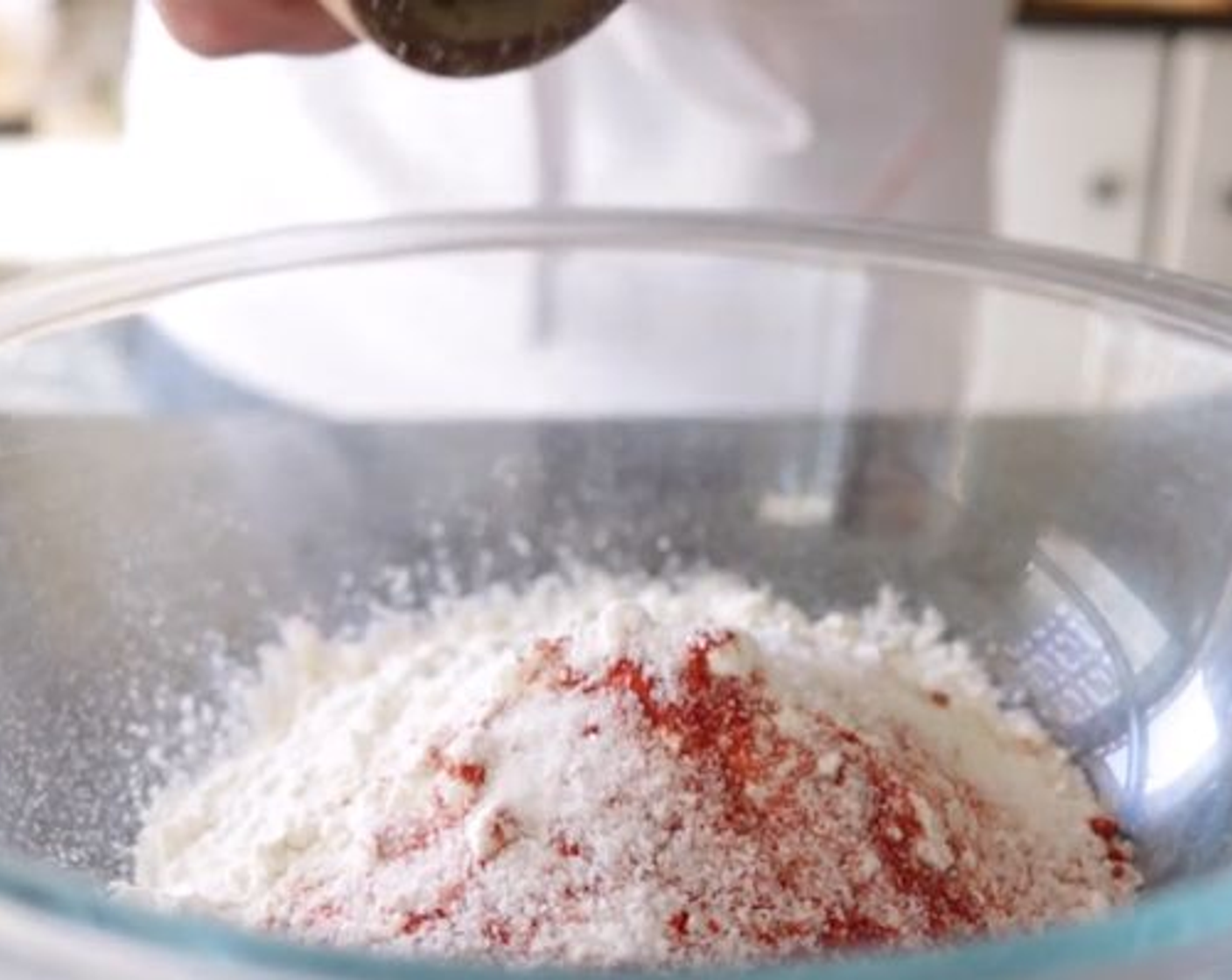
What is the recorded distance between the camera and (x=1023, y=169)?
6.53ft

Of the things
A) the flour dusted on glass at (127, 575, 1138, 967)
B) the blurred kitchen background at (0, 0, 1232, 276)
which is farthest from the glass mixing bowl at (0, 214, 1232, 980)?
the blurred kitchen background at (0, 0, 1232, 276)

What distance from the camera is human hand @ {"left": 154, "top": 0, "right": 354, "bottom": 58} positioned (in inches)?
24.0

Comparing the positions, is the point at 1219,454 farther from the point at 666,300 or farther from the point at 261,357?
the point at 261,357

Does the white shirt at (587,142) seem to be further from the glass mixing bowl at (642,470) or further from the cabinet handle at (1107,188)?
the cabinet handle at (1107,188)

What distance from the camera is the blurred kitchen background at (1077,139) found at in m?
1.92

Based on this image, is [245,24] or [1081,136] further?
[1081,136]

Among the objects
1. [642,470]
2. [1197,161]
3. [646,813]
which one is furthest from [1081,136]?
[646,813]

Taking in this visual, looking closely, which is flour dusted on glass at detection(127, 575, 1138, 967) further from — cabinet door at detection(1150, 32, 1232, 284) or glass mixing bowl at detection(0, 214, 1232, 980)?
cabinet door at detection(1150, 32, 1232, 284)

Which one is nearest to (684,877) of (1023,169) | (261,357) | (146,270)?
(146,270)

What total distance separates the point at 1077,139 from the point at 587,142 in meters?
1.14

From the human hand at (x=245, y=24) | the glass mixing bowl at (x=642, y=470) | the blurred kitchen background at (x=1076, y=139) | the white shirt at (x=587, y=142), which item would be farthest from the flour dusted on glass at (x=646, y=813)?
the blurred kitchen background at (x=1076, y=139)

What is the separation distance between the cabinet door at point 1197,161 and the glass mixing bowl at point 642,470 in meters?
1.21

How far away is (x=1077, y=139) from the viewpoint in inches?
77.6

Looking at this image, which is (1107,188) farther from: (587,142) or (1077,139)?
(587,142)
